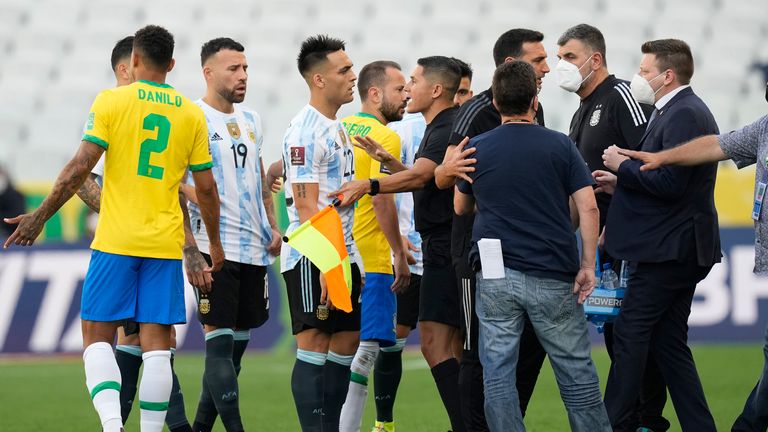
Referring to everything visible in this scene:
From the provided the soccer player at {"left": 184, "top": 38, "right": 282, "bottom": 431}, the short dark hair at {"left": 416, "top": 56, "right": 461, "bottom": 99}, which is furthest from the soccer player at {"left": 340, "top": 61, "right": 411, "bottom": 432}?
the soccer player at {"left": 184, "top": 38, "right": 282, "bottom": 431}

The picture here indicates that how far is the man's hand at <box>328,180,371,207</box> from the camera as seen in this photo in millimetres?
6332

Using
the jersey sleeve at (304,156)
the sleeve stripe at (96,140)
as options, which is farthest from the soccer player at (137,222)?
the jersey sleeve at (304,156)

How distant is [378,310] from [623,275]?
66.2 inches

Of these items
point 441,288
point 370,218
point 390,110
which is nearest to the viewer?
point 441,288

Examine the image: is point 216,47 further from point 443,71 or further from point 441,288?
point 441,288

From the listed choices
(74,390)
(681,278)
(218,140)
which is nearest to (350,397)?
(218,140)

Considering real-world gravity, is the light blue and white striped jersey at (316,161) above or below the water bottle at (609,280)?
above

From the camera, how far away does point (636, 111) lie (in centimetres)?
693

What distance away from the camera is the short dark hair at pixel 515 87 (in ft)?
18.3

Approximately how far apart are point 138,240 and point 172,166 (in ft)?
1.45

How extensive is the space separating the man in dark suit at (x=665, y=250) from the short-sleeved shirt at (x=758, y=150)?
228 mm

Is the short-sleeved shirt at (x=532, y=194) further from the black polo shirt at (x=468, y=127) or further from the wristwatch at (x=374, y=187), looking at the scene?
the wristwatch at (x=374, y=187)

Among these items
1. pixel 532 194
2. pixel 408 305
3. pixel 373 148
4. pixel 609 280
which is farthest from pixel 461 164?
pixel 408 305

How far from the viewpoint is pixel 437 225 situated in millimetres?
7195
